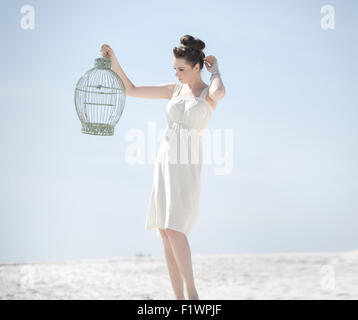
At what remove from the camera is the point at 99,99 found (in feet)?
9.99

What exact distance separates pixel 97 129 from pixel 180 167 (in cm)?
58

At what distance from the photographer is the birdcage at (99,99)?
9.62 ft

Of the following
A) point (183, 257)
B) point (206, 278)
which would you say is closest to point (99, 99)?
point (183, 257)

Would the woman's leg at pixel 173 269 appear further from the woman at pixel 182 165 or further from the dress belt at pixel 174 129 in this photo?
the dress belt at pixel 174 129

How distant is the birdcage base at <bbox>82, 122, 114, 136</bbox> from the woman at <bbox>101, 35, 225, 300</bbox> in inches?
14.4

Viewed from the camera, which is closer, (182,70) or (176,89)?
(182,70)

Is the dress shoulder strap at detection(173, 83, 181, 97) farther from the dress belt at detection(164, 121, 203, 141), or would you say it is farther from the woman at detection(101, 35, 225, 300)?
the dress belt at detection(164, 121, 203, 141)

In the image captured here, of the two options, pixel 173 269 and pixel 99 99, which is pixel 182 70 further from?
pixel 173 269

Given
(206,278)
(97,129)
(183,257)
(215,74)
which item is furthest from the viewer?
(206,278)

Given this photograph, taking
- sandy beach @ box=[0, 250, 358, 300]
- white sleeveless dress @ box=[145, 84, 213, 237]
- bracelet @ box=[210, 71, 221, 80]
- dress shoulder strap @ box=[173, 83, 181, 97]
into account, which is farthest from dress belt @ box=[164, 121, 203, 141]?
sandy beach @ box=[0, 250, 358, 300]

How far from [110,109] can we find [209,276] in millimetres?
2444
